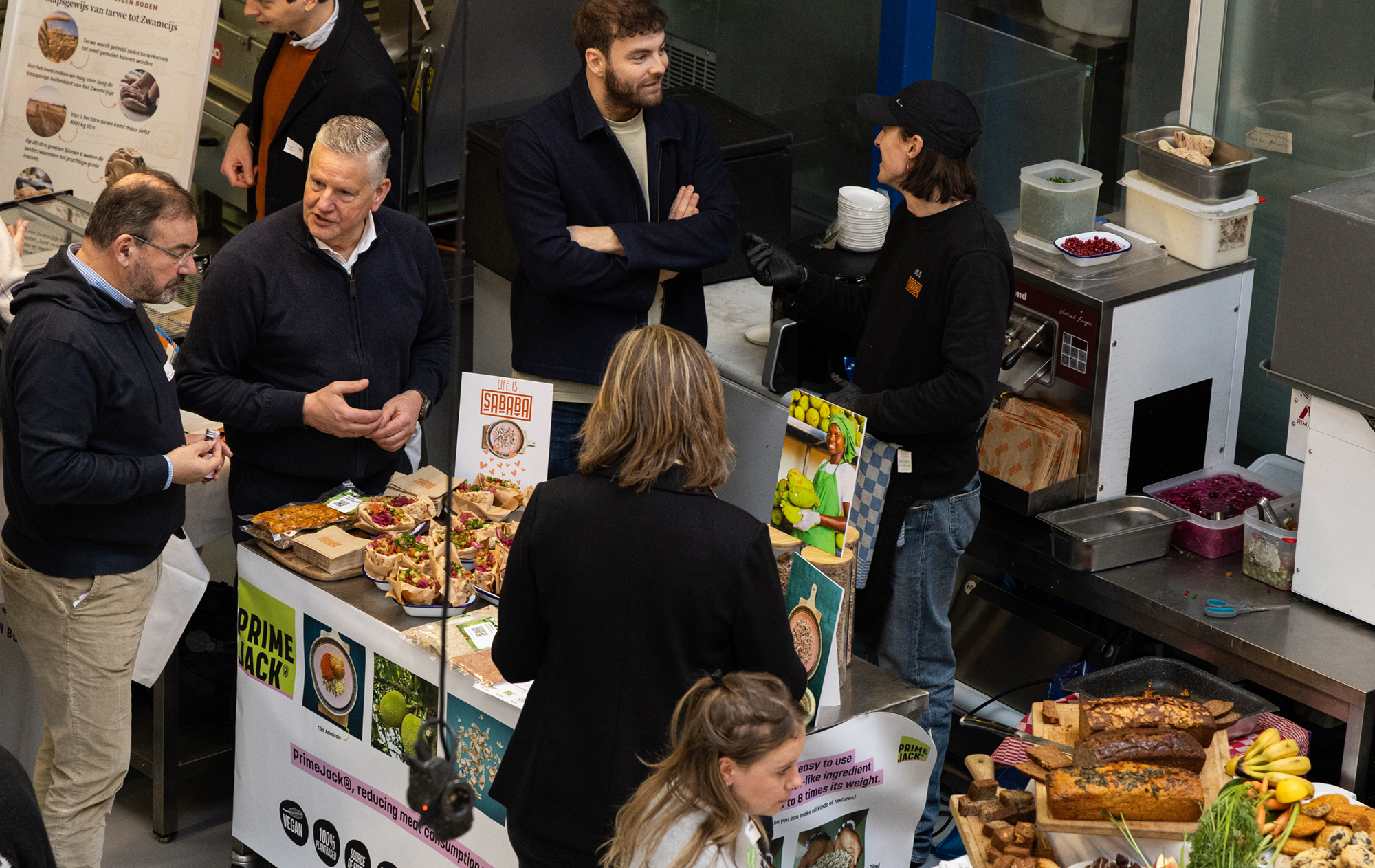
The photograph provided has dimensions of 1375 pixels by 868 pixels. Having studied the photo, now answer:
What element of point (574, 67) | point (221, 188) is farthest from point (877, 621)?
point (221, 188)

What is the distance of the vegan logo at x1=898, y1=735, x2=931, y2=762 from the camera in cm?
331

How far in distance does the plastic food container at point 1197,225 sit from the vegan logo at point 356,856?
9.38 ft

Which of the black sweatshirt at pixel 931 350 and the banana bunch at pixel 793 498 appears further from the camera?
the black sweatshirt at pixel 931 350

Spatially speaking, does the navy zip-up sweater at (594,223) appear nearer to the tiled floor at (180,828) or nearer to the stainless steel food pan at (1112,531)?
the stainless steel food pan at (1112,531)

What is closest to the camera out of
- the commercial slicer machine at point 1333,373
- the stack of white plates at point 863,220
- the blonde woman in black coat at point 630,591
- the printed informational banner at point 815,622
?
the blonde woman in black coat at point 630,591

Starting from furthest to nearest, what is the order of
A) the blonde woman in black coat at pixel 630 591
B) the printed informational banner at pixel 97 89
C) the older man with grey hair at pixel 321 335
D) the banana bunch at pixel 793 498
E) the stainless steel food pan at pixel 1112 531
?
the printed informational banner at pixel 97 89 < the stainless steel food pan at pixel 1112 531 < the older man with grey hair at pixel 321 335 < the banana bunch at pixel 793 498 < the blonde woman in black coat at pixel 630 591

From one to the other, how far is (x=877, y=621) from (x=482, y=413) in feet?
3.87

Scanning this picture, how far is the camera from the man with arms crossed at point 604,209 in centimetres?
395

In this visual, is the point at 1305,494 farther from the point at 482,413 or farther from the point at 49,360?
the point at 49,360

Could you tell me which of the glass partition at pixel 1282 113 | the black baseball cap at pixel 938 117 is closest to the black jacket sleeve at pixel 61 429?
the black baseball cap at pixel 938 117

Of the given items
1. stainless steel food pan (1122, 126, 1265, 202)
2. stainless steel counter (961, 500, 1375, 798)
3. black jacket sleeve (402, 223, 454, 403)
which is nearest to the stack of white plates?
stainless steel food pan (1122, 126, 1265, 202)

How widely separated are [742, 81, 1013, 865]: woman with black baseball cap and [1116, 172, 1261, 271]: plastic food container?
0.96m

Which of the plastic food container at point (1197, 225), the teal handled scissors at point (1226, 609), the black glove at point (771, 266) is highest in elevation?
the plastic food container at point (1197, 225)

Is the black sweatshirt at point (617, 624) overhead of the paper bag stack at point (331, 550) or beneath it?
overhead
